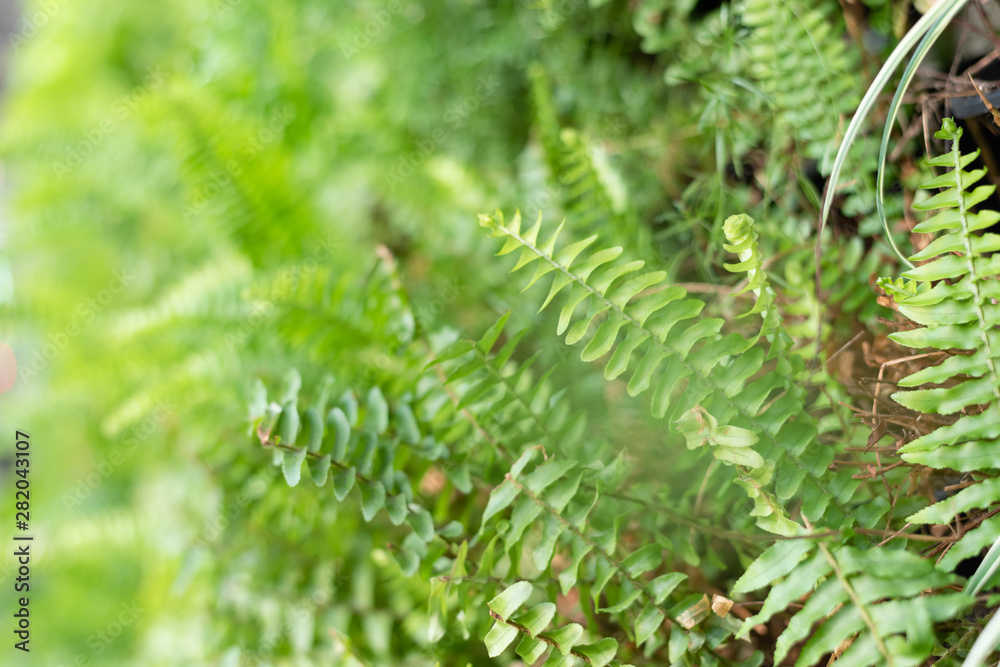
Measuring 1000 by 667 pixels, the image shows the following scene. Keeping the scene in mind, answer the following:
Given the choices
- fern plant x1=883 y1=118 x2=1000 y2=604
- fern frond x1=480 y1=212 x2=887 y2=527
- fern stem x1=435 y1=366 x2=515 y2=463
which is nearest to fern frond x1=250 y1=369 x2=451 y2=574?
fern stem x1=435 y1=366 x2=515 y2=463

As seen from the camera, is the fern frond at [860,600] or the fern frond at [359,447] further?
the fern frond at [359,447]

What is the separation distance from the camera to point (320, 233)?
1.22 metres

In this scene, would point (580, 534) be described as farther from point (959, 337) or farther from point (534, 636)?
point (959, 337)

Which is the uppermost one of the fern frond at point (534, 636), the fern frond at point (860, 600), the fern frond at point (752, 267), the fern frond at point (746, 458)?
the fern frond at point (752, 267)

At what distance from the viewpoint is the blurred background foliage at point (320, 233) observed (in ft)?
2.20

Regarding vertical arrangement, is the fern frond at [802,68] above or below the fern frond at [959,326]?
above

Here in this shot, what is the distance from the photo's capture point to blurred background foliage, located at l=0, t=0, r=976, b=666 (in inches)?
26.4

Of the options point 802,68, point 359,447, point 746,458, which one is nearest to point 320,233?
point 359,447

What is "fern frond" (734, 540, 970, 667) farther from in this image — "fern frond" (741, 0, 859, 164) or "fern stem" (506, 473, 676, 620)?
"fern frond" (741, 0, 859, 164)

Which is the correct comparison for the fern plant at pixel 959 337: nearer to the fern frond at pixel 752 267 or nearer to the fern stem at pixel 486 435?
the fern frond at pixel 752 267

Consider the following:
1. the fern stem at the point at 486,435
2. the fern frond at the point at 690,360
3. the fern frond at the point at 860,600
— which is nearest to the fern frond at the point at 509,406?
the fern stem at the point at 486,435

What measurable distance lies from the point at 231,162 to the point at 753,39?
2.91 ft

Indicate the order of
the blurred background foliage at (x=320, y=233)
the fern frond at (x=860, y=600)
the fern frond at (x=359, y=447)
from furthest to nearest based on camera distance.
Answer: the blurred background foliage at (x=320, y=233) → the fern frond at (x=359, y=447) → the fern frond at (x=860, y=600)

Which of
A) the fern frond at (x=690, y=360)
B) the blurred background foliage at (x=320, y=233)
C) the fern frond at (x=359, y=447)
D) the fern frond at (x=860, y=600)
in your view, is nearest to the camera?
the fern frond at (x=860, y=600)
